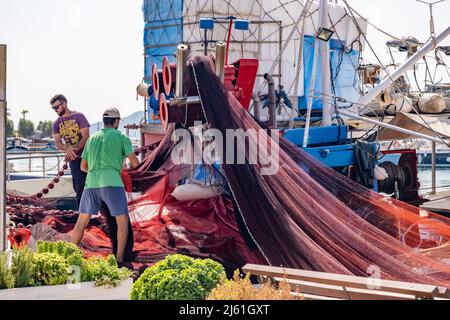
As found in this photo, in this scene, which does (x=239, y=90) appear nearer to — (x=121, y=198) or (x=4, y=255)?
(x=121, y=198)

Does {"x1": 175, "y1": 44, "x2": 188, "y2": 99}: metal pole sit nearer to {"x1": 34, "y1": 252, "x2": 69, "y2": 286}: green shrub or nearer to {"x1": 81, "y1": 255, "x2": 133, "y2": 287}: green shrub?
{"x1": 81, "y1": 255, "x2": 133, "y2": 287}: green shrub

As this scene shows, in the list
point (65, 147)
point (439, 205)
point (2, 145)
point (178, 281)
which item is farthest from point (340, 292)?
point (439, 205)

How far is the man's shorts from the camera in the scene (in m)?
7.14

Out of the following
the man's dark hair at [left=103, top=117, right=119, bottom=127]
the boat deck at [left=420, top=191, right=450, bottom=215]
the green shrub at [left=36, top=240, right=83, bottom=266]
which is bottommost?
the boat deck at [left=420, top=191, right=450, bottom=215]

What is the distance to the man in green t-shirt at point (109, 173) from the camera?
281 inches

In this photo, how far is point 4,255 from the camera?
5320 millimetres

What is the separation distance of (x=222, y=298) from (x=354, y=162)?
7058 mm

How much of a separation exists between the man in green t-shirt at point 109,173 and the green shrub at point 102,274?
55.5 inches

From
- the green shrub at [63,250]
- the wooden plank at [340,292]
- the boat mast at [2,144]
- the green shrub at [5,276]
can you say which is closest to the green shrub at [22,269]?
the green shrub at [5,276]

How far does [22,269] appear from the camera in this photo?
5.32 metres

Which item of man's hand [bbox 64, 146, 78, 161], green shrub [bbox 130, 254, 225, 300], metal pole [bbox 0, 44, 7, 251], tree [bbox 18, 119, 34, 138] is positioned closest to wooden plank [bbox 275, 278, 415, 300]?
green shrub [bbox 130, 254, 225, 300]

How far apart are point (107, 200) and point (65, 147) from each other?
2.04 metres

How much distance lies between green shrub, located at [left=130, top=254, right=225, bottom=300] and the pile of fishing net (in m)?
1.40

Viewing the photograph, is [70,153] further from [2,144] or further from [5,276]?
[5,276]
